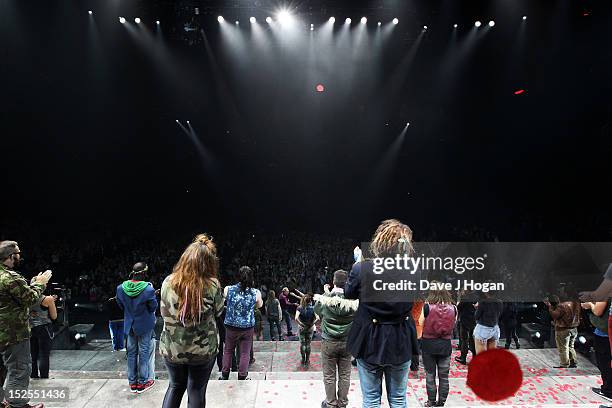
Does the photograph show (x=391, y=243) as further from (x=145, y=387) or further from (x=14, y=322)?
(x=14, y=322)

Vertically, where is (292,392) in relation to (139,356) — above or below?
below

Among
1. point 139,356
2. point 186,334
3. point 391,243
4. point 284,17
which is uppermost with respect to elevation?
point 284,17

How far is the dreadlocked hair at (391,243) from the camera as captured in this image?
2.17 metres

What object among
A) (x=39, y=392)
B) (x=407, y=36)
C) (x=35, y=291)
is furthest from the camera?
(x=407, y=36)

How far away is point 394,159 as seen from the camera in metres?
17.8

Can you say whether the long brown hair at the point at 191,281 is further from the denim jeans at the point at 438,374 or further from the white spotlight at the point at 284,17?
the white spotlight at the point at 284,17

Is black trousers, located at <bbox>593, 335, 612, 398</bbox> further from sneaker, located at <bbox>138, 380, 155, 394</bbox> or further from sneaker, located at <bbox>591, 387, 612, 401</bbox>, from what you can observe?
sneaker, located at <bbox>138, 380, 155, 394</bbox>

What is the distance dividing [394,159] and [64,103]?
1371 centimetres

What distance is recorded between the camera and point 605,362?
3467mm

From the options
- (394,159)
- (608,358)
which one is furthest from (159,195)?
(608,358)

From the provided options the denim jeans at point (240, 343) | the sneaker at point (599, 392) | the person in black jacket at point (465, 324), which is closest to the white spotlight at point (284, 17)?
the person in black jacket at point (465, 324)

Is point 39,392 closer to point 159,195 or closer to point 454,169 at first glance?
point 159,195

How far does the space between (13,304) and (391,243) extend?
267 cm

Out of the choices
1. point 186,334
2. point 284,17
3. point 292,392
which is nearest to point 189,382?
point 186,334
